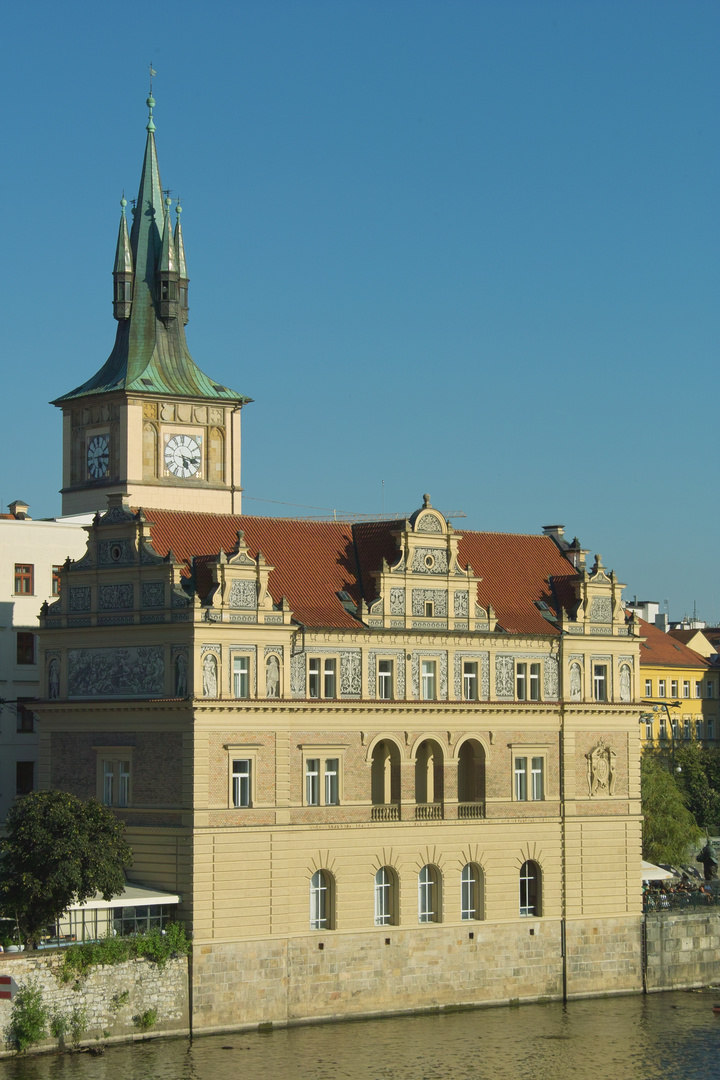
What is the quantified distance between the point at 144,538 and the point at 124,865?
42.5 feet

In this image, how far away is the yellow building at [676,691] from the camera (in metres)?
142

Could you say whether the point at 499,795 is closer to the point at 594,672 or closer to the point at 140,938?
the point at 594,672

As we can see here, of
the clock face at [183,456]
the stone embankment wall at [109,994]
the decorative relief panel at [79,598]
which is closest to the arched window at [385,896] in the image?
the stone embankment wall at [109,994]

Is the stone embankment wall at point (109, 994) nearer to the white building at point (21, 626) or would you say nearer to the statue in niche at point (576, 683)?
the white building at point (21, 626)

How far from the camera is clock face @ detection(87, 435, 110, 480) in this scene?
11031cm

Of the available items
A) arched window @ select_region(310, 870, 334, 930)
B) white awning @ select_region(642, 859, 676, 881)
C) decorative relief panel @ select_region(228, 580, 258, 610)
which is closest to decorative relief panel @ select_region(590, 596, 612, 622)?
white awning @ select_region(642, 859, 676, 881)

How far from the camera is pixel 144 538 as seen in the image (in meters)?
85.4

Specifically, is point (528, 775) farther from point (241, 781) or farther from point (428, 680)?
point (241, 781)

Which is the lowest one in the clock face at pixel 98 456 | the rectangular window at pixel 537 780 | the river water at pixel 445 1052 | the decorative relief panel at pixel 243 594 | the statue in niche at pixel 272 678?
the river water at pixel 445 1052

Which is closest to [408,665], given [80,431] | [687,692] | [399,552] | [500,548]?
[399,552]

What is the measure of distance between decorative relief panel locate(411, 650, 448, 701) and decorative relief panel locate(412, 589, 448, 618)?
1602 millimetres

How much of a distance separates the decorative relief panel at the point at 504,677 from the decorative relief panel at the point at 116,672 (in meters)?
16.1

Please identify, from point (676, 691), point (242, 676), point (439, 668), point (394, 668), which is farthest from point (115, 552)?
point (676, 691)

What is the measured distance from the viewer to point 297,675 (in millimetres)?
85562
